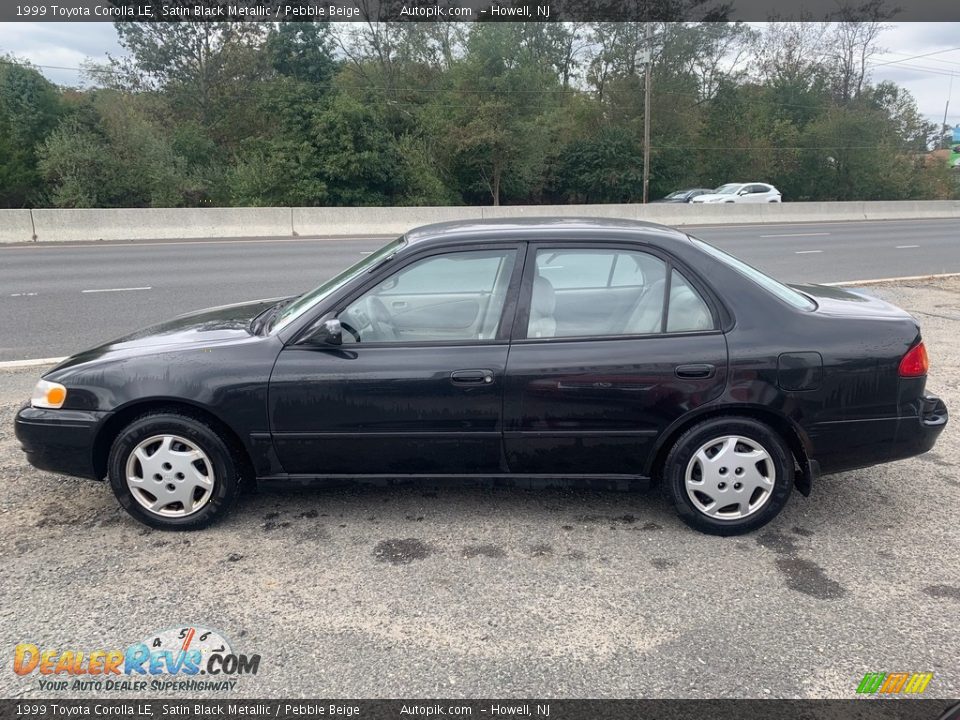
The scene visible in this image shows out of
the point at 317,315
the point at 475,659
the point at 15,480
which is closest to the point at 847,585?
the point at 475,659

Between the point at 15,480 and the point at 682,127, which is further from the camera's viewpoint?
the point at 682,127

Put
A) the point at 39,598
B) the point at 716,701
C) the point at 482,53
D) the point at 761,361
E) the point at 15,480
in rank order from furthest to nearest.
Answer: the point at 482,53, the point at 15,480, the point at 761,361, the point at 39,598, the point at 716,701

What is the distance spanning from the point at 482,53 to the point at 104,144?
19.4 metres

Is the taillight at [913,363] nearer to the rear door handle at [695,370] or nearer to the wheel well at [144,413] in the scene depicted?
the rear door handle at [695,370]

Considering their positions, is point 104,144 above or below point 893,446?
above

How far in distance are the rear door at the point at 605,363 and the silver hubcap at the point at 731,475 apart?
0.82ft

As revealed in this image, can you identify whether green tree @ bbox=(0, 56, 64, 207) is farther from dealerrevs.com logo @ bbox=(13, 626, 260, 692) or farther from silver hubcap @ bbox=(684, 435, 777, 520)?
silver hubcap @ bbox=(684, 435, 777, 520)

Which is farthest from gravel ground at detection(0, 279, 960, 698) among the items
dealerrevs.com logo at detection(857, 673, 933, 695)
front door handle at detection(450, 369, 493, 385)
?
front door handle at detection(450, 369, 493, 385)

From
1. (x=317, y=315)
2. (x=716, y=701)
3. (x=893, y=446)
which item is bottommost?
(x=716, y=701)

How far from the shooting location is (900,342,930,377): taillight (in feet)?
11.8

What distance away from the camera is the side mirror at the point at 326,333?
3520 mm

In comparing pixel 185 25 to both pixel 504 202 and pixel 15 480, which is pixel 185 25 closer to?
pixel 504 202

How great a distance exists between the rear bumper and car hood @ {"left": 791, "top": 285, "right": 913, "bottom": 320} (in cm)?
47

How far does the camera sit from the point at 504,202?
132ft
